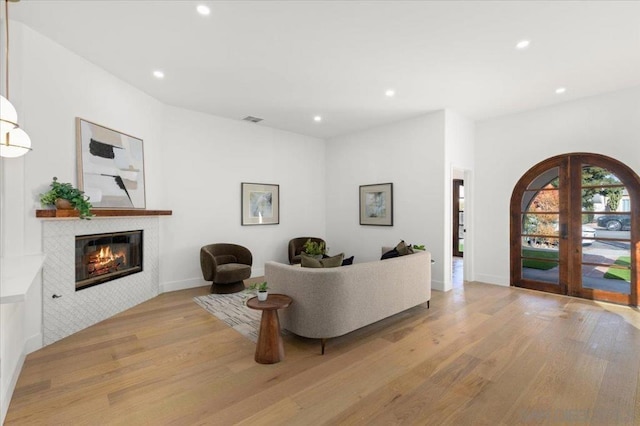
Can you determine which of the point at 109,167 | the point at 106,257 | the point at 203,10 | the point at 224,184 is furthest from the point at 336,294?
the point at 224,184

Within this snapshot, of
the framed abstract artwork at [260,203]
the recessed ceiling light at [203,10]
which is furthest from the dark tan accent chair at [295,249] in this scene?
the recessed ceiling light at [203,10]

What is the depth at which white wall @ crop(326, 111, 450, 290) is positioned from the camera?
5.27 metres

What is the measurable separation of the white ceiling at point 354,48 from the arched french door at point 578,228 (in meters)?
1.23

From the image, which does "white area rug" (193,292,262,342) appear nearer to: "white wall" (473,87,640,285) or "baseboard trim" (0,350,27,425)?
"baseboard trim" (0,350,27,425)

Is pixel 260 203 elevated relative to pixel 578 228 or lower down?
elevated

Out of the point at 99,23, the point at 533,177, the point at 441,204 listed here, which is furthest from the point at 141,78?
the point at 533,177

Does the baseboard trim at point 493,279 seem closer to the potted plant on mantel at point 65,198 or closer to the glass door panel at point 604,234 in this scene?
the glass door panel at point 604,234

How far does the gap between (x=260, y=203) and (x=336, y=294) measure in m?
3.76

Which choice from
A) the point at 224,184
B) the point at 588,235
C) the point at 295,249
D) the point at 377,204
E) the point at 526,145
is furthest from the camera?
the point at 295,249

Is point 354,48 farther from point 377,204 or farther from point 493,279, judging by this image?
point 493,279

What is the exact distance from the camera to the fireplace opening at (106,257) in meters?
3.59

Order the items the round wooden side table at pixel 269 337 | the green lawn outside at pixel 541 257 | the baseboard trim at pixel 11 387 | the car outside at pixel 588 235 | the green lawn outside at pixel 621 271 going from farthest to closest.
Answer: the green lawn outside at pixel 541 257 → the car outside at pixel 588 235 → the green lawn outside at pixel 621 271 → the round wooden side table at pixel 269 337 → the baseboard trim at pixel 11 387

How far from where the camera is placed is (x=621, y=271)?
4.46m

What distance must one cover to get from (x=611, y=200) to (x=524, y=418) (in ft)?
13.9
